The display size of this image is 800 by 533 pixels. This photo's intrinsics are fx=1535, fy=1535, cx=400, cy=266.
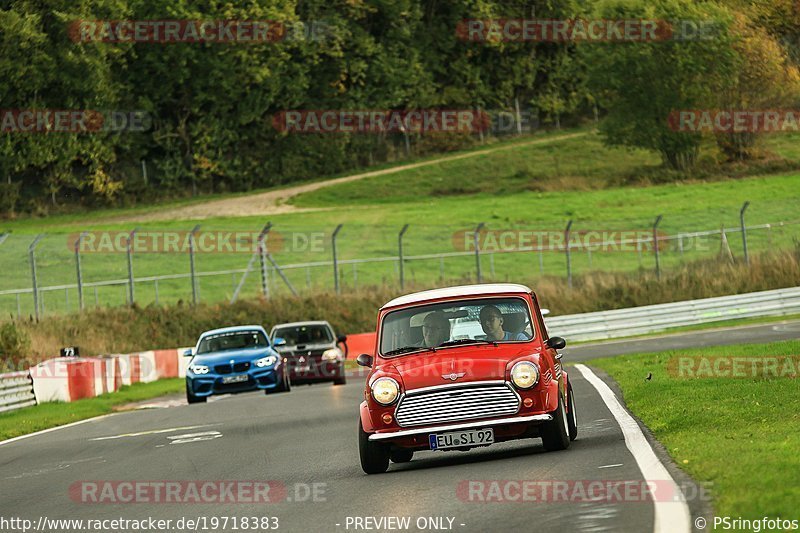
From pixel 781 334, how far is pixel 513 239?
26.4 meters

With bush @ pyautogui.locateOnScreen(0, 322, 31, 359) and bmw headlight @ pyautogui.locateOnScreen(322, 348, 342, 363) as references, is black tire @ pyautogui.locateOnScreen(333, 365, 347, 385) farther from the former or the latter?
bush @ pyautogui.locateOnScreen(0, 322, 31, 359)

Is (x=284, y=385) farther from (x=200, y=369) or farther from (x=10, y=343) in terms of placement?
(x=10, y=343)

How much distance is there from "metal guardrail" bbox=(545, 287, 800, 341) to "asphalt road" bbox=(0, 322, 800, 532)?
63.9 feet

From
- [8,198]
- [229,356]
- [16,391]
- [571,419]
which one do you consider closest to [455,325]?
[571,419]

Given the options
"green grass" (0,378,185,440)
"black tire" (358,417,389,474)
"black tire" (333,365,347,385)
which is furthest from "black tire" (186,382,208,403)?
"black tire" (358,417,389,474)

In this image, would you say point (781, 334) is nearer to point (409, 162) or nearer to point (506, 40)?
point (409, 162)

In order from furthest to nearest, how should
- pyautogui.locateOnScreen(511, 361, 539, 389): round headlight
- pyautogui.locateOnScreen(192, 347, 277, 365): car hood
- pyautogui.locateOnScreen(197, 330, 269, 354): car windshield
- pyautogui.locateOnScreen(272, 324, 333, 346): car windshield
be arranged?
pyautogui.locateOnScreen(272, 324, 333, 346): car windshield, pyautogui.locateOnScreen(197, 330, 269, 354): car windshield, pyautogui.locateOnScreen(192, 347, 277, 365): car hood, pyautogui.locateOnScreen(511, 361, 539, 389): round headlight

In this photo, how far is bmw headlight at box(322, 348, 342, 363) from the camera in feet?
102

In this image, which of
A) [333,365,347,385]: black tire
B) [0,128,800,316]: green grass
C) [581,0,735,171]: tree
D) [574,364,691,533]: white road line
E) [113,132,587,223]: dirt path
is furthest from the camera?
Answer: [581,0,735,171]: tree

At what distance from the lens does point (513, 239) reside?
58.3m

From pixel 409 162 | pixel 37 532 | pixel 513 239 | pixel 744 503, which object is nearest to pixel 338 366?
pixel 37 532

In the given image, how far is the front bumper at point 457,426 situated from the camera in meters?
13.1

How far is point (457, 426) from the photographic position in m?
13.1

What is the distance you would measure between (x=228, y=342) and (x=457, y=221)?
37.6 metres
